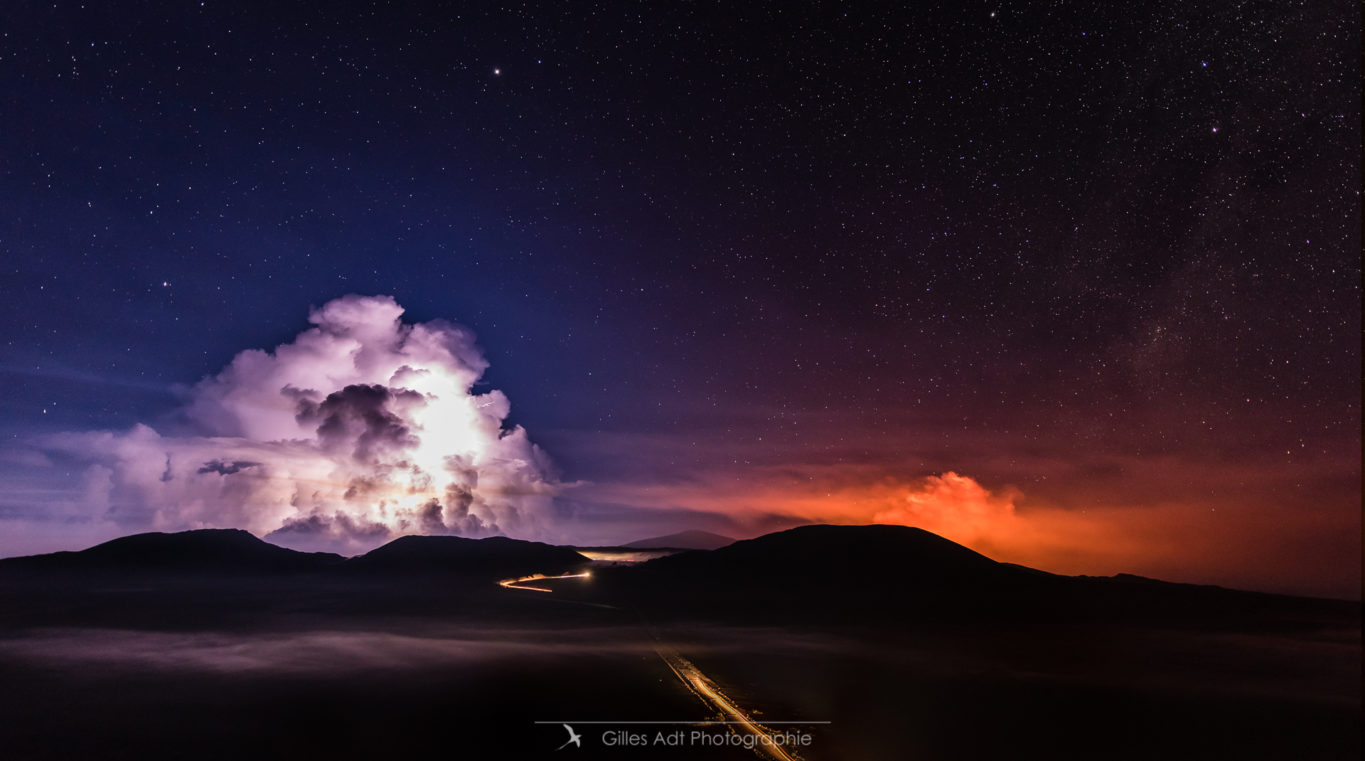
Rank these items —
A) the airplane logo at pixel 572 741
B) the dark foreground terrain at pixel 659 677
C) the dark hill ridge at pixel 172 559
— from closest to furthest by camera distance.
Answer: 1. the airplane logo at pixel 572 741
2. the dark foreground terrain at pixel 659 677
3. the dark hill ridge at pixel 172 559

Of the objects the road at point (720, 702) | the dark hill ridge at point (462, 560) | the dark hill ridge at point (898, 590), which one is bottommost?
the road at point (720, 702)

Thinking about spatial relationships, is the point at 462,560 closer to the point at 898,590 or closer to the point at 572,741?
the point at 898,590

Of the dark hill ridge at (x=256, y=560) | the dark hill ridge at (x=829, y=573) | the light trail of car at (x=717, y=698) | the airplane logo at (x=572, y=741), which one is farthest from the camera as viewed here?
the dark hill ridge at (x=256, y=560)

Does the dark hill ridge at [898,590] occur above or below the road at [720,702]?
above

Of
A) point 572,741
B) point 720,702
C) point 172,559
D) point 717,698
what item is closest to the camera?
point 572,741

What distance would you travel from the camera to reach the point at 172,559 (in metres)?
176

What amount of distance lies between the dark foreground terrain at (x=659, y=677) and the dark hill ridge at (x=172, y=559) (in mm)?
111892

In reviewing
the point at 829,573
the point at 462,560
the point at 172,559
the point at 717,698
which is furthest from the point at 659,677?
the point at 172,559

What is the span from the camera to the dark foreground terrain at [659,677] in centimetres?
1867

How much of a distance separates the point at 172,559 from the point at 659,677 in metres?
201

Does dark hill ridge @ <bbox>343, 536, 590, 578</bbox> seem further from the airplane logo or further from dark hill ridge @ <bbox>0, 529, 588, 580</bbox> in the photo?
the airplane logo

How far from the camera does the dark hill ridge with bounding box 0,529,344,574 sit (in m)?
159

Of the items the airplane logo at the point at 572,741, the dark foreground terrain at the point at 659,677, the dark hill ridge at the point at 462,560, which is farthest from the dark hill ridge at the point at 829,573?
the airplane logo at the point at 572,741

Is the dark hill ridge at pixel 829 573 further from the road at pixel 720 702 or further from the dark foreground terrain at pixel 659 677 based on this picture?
the road at pixel 720 702
